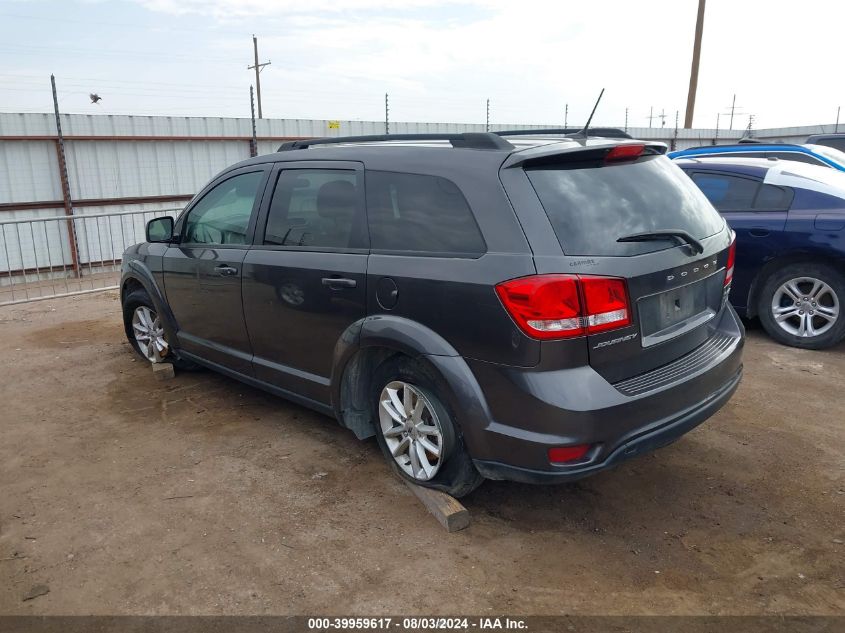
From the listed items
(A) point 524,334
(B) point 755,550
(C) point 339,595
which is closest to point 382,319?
(A) point 524,334

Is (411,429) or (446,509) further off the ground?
(411,429)

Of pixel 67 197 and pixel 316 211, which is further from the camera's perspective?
pixel 67 197

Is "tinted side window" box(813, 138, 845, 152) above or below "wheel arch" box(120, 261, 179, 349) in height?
above

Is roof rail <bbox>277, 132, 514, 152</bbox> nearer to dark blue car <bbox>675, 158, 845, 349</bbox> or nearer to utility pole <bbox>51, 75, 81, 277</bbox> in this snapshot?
dark blue car <bbox>675, 158, 845, 349</bbox>

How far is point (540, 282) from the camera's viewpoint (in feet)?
8.88

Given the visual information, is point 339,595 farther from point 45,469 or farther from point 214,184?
point 214,184

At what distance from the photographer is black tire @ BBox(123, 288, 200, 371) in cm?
545

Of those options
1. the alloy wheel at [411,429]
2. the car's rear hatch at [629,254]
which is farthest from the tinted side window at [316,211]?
the car's rear hatch at [629,254]

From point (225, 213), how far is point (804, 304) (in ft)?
16.4

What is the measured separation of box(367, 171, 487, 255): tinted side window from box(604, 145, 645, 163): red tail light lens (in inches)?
29.5

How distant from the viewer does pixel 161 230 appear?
5059mm

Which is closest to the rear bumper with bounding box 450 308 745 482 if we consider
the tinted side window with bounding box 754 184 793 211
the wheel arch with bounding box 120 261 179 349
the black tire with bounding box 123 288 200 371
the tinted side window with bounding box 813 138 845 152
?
the wheel arch with bounding box 120 261 179 349

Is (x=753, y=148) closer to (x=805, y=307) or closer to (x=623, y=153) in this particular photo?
(x=805, y=307)

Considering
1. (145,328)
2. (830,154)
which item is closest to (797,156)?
(830,154)
